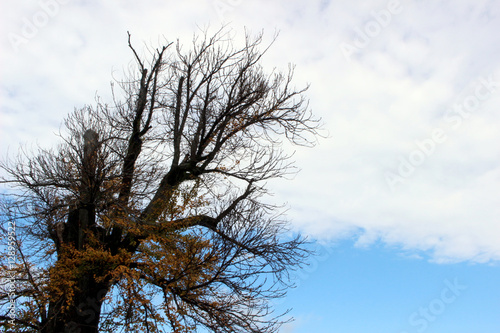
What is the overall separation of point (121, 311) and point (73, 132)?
5.65 metres

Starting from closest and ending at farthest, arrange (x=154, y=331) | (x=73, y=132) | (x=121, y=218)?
(x=154, y=331)
(x=121, y=218)
(x=73, y=132)

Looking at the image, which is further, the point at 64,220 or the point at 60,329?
the point at 64,220

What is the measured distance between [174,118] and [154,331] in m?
7.37

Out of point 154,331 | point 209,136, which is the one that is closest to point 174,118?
point 209,136

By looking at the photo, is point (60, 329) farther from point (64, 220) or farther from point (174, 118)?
point (174, 118)

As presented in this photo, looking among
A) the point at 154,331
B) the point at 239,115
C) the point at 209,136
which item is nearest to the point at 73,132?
the point at 209,136

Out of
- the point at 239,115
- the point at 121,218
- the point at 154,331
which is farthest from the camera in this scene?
the point at 239,115

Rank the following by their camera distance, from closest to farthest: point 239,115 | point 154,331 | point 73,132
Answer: point 154,331 < point 73,132 < point 239,115

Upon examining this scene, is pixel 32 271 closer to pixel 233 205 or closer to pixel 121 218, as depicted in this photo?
pixel 121 218

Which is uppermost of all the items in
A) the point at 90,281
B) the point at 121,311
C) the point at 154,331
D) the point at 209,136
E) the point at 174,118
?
the point at 174,118

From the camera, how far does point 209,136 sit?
14.4 m

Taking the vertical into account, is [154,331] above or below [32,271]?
below

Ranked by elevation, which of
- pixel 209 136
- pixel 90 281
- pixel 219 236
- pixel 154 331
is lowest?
pixel 154 331

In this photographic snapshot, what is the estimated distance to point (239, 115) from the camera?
15.0 meters
